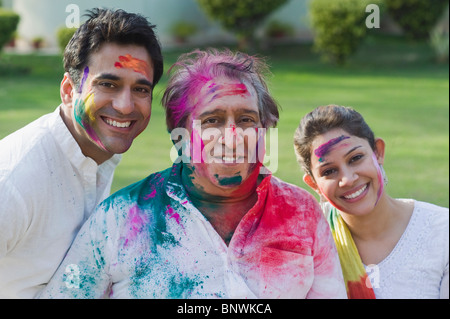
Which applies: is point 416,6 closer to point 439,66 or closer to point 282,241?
point 439,66

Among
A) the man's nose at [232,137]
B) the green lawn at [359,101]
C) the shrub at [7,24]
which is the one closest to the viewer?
the man's nose at [232,137]

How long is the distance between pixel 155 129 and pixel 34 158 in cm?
692

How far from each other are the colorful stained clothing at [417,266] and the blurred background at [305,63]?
12.8ft

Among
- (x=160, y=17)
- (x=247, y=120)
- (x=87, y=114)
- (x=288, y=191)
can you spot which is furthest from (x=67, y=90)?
(x=160, y=17)

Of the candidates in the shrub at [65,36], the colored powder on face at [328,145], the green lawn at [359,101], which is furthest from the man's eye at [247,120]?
the green lawn at [359,101]

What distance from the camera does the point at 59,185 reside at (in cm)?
274

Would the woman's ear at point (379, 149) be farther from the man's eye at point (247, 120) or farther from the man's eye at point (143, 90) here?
the man's eye at point (143, 90)

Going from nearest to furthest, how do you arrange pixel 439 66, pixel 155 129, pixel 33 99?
pixel 155 129 < pixel 33 99 < pixel 439 66

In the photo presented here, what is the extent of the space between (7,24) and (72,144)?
11604mm

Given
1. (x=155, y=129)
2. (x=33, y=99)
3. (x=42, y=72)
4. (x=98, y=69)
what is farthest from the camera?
(x=42, y=72)

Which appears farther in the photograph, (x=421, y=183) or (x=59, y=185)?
(x=421, y=183)

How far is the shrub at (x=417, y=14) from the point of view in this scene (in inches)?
647

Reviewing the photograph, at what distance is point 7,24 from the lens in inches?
527

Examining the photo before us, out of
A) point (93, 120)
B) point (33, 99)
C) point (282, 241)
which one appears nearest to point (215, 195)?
point (282, 241)
